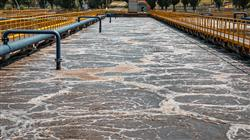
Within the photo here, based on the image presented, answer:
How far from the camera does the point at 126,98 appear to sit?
9359mm

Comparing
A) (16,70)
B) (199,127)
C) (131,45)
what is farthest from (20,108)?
(131,45)

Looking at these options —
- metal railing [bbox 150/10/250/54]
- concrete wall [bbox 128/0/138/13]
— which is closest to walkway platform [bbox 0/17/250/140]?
metal railing [bbox 150/10/250/54]

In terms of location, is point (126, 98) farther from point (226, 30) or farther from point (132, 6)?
point (132, 6)

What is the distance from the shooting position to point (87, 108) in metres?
8.41

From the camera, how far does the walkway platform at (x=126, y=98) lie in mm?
6996

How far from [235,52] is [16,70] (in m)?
9.32

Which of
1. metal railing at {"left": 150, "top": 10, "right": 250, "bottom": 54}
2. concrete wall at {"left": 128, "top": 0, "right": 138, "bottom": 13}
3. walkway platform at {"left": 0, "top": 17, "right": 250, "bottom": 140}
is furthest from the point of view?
concrete wall at {"left": 128, "top": 0, "right": 138, "bottom": 13}

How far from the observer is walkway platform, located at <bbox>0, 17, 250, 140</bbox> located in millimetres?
6996

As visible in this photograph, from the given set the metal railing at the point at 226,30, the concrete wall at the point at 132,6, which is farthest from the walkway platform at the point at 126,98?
the concrete wall at the point at 132,6

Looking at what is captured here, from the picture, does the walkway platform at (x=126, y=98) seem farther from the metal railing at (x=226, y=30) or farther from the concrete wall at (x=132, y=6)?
the concrete wall at (x=132, y=6)

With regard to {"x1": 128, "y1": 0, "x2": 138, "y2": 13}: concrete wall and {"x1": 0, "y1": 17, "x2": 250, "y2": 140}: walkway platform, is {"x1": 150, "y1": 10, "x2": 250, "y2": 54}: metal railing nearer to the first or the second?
{"x1": 0, "y1": 17, "x2": 250, "y2": 140}: walkway platform

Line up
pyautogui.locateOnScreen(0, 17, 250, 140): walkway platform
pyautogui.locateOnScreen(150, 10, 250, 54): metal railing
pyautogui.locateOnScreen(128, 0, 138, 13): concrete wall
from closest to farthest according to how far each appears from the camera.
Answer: pyautogui.locateOnScreen(0, 17, 250, 140): walkway platform → pyautogui.locateOnScreen(150, 10, 250, 54): metal railing → pyautogui.locateOnScreen(128, 0, 138, 13): concrete wall

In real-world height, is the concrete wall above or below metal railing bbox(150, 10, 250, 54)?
above

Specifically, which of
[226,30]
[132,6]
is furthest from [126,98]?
[132,6]
